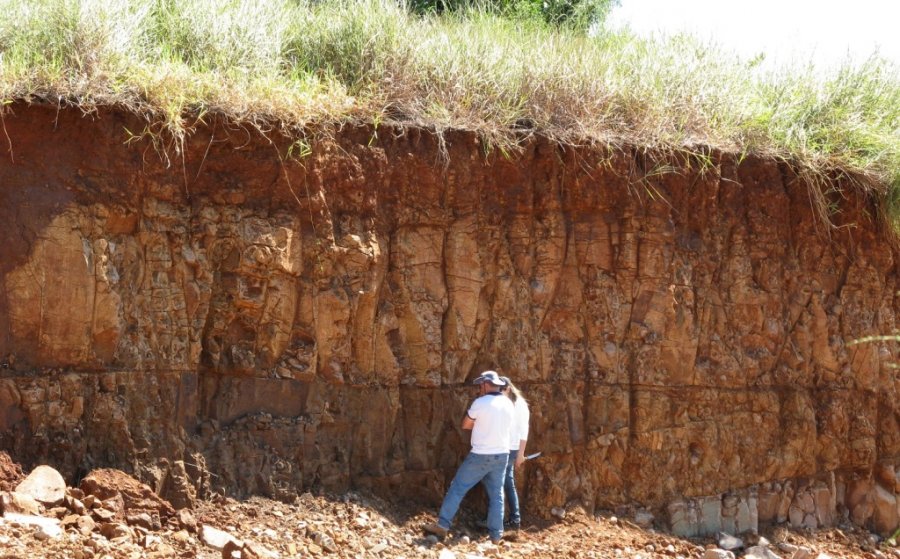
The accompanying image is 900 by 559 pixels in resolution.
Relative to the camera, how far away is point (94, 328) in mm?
7457

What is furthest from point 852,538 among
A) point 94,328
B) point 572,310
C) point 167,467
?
point 94,328

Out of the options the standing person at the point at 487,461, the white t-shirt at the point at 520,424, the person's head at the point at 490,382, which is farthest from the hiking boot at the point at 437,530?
the person's head at the point at 490,382

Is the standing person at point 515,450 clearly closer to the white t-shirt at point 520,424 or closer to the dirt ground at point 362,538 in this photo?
the white t-shirt at point 520,424

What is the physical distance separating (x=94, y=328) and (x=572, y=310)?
395cm

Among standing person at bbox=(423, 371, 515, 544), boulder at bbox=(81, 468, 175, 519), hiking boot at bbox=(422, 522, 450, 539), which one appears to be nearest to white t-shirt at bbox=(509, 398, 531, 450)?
standing person at bbox=(423, 371, 515, 544)

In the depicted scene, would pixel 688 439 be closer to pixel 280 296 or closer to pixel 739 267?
pixel 739 267

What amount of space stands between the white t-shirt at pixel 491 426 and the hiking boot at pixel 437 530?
0.61 meters

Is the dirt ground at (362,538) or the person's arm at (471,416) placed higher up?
the person's arm at (471,416)

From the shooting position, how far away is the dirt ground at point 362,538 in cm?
627

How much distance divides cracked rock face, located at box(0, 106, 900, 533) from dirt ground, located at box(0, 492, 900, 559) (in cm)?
21

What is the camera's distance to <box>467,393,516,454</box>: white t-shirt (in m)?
8.03

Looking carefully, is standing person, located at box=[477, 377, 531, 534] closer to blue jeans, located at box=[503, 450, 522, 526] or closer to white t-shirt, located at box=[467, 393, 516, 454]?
blue jeans, located at box=[503, 450, 522, 526]

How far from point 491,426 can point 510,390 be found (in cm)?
61

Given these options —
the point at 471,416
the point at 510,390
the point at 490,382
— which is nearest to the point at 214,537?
the point at 471,416
